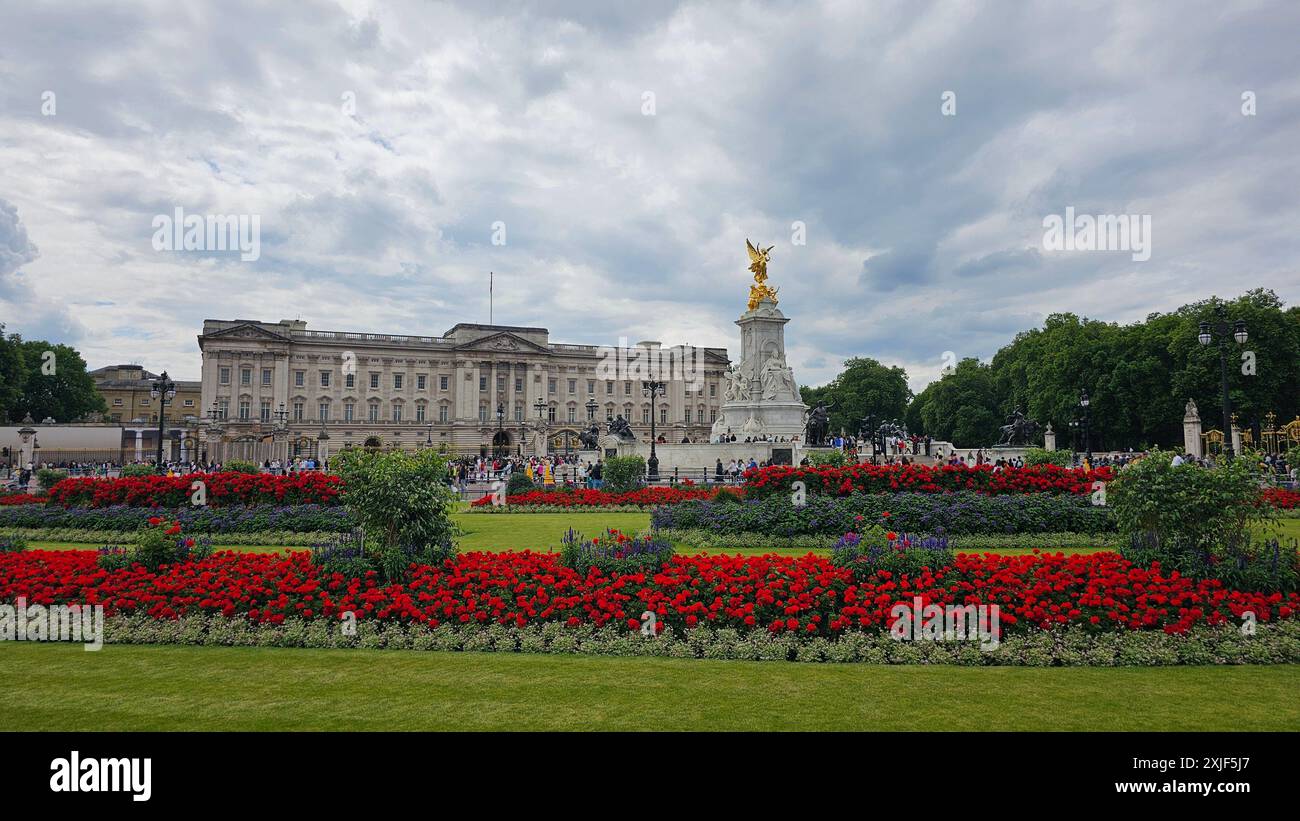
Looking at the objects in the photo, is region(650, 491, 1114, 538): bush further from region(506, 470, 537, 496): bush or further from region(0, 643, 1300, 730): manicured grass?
region(506, 470, 537, 496): bush

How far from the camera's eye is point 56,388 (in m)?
76.2

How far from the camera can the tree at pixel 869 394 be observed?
308 feet

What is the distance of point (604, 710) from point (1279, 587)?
785cm

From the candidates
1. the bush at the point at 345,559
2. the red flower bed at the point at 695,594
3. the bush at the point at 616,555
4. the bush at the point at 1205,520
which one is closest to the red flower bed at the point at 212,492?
the red flower bed at the point at 695,594

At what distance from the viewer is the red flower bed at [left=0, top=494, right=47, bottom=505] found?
71.7ft

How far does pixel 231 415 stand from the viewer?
8288 cm

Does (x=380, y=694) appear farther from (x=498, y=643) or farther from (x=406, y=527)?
(x=406, y=527)

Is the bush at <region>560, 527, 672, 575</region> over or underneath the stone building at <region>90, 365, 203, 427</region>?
underneath

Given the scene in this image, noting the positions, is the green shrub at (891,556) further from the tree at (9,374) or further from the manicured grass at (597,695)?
the tree at (9,374)

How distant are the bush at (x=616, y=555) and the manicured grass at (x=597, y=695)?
6.20 feet

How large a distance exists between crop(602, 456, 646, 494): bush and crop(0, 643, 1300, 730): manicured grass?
53.2ft

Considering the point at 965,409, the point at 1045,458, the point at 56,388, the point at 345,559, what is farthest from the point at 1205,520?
Result: the point at 56,388

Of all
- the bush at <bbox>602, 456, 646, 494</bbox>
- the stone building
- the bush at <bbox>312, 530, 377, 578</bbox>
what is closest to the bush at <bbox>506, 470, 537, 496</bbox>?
the bush at <bbox>602, 456, 646, 494</bbox>
